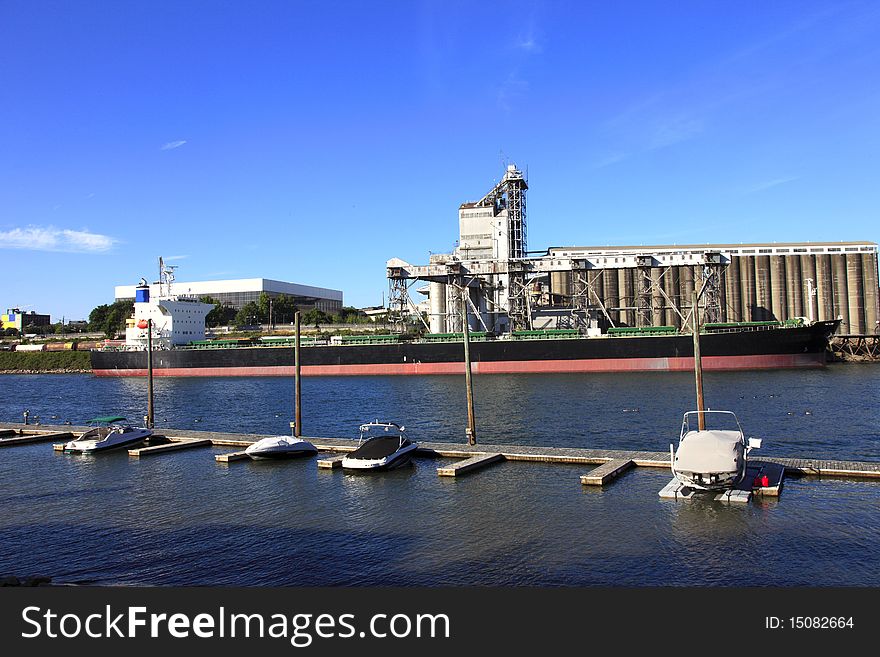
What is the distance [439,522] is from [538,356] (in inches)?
2110

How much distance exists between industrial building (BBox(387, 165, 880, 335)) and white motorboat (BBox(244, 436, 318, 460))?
165 feet

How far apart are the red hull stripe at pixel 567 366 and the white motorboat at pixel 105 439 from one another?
148 feet

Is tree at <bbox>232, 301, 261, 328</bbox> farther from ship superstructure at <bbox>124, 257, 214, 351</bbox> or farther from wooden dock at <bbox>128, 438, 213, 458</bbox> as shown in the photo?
wooden dock at <bbox>128, 438, 213, 458</bbox>

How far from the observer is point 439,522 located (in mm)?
15227

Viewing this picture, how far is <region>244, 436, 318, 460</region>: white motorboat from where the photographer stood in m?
23.5

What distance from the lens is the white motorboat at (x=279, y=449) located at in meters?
23.5

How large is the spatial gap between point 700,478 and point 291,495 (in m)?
11.5

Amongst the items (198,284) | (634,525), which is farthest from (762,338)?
(198,284)

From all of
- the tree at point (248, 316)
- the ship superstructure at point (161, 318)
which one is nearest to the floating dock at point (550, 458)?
the ship superstructure at point (161, 318)

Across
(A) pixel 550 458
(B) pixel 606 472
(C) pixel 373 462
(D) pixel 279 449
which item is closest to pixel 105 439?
(D) pixel 279 449

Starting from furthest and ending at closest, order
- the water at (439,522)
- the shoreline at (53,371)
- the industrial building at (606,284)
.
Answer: the shoreline at (53,371) < the industrial building at (606,284) < the water at (439,522)

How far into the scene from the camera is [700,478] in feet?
52.5

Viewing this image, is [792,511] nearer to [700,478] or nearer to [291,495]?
[700,478]

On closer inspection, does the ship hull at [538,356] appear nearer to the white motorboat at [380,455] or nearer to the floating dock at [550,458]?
the floating dock at [550,458]
